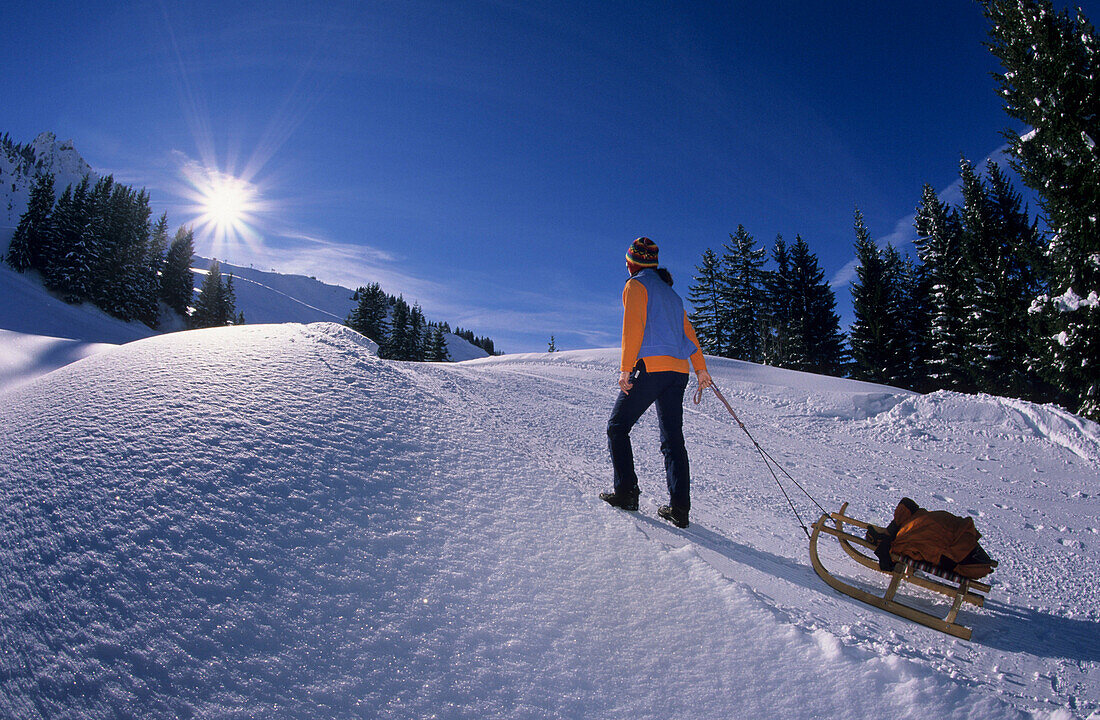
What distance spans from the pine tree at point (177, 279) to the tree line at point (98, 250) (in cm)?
108

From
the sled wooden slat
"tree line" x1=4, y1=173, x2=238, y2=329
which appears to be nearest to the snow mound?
the sled wooden slat

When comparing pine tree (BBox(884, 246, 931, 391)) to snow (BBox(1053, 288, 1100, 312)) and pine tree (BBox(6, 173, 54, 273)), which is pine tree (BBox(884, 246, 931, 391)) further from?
pine tree (BBox(6, 173, 54, 273))

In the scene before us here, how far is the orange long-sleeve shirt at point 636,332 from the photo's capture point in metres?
3.34

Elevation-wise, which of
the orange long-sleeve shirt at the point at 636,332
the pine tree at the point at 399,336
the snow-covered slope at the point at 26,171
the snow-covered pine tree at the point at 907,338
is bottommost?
the orange long-sleeve shirt at the point at 636,332

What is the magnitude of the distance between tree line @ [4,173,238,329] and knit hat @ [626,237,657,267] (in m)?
53.9

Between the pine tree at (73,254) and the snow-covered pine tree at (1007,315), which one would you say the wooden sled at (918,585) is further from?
the pine tree at (73,254)

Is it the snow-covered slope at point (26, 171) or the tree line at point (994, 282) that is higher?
the snow-covered slope at point (26, 171)

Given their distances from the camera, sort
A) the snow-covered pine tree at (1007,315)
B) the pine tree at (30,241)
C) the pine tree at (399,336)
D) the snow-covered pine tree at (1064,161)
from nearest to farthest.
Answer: the snow-covered pine tree at (1064,161) → the snow-covered pine tree at (1007,315) → the pine tree at (30,241) → the pine tree at (399,336)

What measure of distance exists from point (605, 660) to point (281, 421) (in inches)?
88.1

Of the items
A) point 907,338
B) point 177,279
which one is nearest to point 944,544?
point 907,338

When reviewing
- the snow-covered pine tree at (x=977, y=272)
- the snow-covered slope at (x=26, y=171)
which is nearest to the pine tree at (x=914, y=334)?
the snow-covered pine tree at (x=977, y=272)

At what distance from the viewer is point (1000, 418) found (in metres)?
6.81

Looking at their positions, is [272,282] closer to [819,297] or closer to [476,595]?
[819,297]

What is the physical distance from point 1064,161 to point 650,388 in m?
14.7
